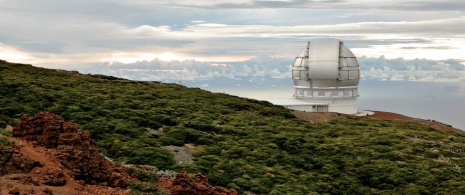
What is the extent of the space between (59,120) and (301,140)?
16.1 m

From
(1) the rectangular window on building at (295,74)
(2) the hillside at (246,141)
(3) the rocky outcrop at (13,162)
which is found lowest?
(2) the hillside at (246,141)

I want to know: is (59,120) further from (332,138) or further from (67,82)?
(67,82)

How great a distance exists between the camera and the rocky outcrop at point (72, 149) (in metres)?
16.1

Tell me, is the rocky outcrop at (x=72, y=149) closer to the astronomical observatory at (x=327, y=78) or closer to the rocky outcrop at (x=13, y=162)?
the rocky outcrop at (x=13, y=162)

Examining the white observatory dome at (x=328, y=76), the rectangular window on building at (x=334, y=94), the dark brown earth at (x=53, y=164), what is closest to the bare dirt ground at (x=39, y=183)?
the dark brown earth at (x=53, y=164)

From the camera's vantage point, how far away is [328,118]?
42.3 m

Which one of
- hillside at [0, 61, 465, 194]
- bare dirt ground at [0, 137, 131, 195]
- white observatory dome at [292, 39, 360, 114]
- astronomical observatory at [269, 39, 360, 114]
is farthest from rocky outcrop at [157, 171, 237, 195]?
white observatory dome at [292, 39, 360, 114]

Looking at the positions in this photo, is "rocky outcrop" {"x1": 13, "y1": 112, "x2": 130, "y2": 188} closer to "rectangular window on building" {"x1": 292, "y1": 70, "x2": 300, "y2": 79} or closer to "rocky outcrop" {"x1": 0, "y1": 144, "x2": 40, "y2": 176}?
"rocky outcrop" {"x1": 0, "y1": 144, "x2": 40, "y2": 176}

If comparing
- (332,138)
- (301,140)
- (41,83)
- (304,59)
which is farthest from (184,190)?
(304,59)

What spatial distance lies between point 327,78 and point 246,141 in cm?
3150

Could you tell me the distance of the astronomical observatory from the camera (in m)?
58.9

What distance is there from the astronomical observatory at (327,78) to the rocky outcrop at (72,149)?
41027mm

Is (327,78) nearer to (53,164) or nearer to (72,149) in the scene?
(72,149)

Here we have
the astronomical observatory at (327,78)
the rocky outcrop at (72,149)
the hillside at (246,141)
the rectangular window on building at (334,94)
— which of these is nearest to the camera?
the rocky outcrop at (72,149)
